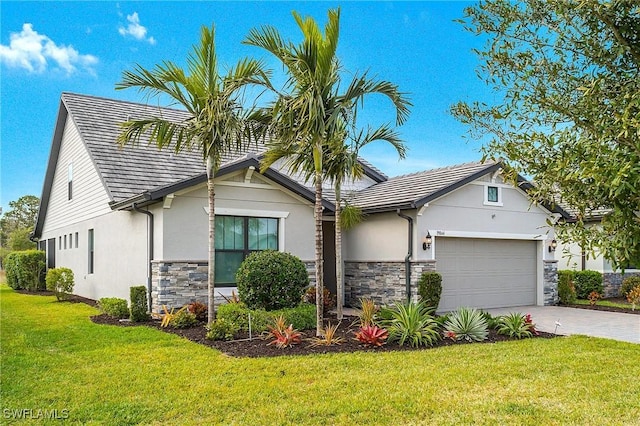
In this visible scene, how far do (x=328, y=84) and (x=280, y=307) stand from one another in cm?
442

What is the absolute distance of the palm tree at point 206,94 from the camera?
9438 millimetres

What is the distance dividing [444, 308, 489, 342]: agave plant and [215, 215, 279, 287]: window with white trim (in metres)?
5.43

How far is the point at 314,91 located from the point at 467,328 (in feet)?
16.5

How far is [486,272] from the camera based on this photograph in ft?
48.0

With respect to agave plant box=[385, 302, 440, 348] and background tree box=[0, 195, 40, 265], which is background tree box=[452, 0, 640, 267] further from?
background tree box=[0, 195, 40, 265]

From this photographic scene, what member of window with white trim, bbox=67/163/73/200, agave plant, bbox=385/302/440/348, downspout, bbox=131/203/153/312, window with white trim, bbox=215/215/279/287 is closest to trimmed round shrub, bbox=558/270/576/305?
agave plant, bbox=385/302/440/348

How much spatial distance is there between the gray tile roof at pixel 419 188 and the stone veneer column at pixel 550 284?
3.89 metres

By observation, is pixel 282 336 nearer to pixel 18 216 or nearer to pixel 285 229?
pixel 285 229

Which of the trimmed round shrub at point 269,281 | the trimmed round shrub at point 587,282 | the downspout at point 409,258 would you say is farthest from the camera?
the trimmed round shrub at point 587,282

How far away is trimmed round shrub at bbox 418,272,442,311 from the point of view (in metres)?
12.6

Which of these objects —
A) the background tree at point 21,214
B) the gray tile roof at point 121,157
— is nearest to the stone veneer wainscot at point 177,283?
the gray tile roof at point 121,157

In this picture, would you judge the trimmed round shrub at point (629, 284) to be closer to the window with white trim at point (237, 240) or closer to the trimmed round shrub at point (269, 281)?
the window with white trim at point (237, 240)

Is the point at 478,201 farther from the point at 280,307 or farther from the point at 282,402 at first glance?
the point at 282,402

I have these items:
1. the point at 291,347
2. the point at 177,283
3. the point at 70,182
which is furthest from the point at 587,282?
the point at 70,182
